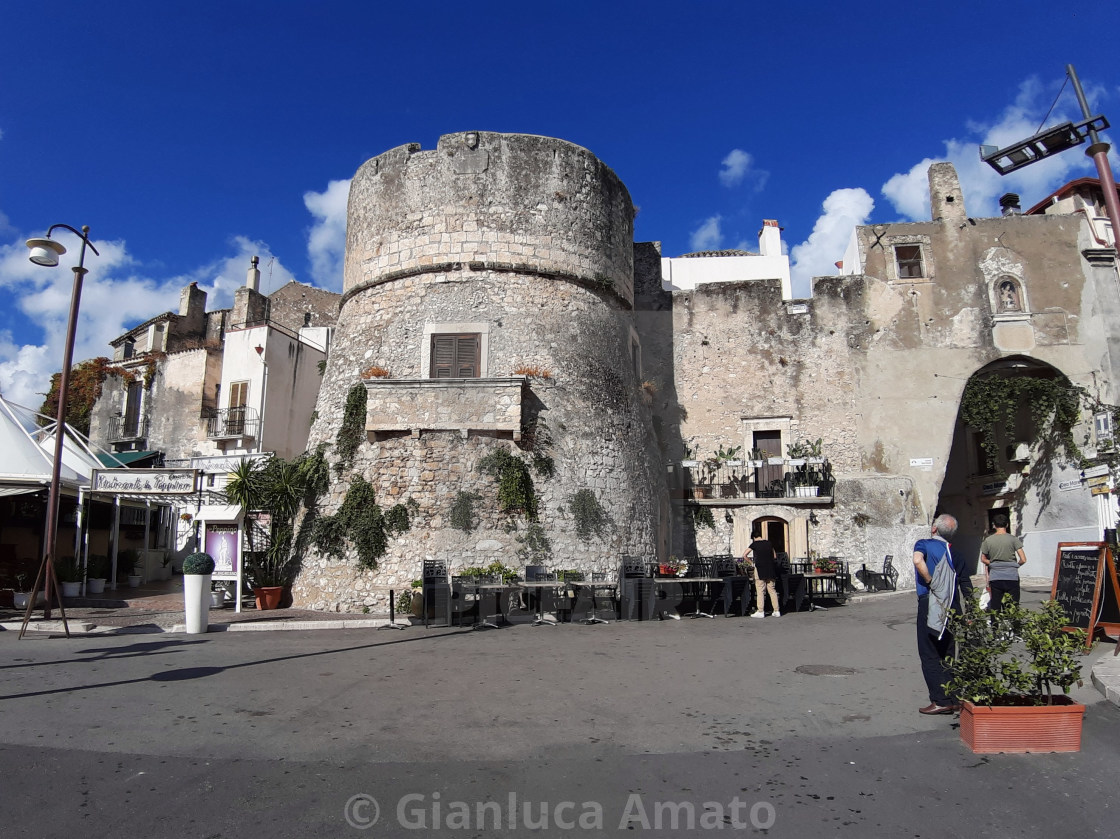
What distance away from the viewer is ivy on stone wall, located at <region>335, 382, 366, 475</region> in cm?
1480

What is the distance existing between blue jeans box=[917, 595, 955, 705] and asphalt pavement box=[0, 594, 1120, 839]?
0.76ft

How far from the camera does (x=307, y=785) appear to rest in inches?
166

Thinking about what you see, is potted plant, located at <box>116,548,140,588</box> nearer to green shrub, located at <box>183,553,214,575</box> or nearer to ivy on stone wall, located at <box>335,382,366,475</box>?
ivy on stone wall, located at <box>335,382,366,475</box>

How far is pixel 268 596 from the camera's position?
14188 millimetres

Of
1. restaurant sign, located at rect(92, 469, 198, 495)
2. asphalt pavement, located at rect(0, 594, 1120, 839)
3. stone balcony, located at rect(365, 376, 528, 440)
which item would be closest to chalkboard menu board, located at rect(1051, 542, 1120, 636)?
asphalt pavement, located at rect(0, 594, 1120, 839)

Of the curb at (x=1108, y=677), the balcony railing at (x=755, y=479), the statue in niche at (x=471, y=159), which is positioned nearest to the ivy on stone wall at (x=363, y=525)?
the statue in niche at (x=471, y=159)

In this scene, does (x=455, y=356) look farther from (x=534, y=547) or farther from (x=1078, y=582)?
(x=1078, y=582)

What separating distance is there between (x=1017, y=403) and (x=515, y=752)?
20712 mm

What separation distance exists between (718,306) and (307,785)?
19445mm

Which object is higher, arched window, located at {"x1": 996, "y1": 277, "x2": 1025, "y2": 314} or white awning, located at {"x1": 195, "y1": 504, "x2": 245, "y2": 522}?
arched window, located at {"x1": 996, "y1": 277, "x2": 1025, "y2": 314}

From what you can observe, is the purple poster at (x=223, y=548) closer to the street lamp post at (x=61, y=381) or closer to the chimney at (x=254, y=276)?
the street lamp post at (x=61, y=381)

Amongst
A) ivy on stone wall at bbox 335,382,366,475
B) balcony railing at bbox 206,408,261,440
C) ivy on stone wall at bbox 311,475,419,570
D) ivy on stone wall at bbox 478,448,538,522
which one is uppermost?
balcony railing at bbox 206,408,261,440

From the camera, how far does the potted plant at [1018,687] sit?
4641 mm

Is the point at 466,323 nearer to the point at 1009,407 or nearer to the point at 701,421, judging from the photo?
the point at 701,421
